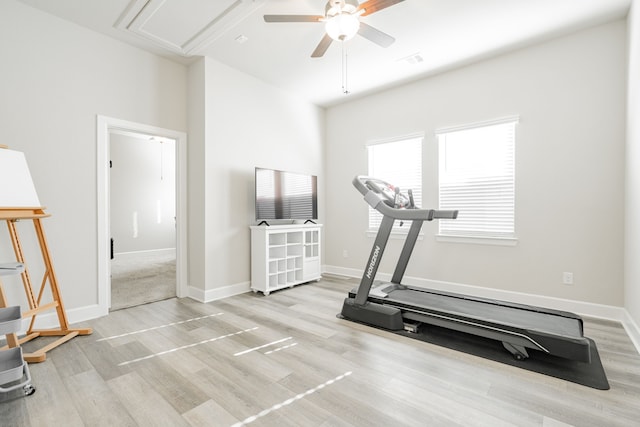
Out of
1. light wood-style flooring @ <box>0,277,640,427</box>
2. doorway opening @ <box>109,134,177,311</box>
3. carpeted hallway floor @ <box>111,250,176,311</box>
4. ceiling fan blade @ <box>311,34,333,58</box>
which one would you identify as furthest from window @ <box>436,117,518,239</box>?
doorway opening @ <box>109,134,177,311</box>

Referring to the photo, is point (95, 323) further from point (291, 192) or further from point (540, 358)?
point (540, 358)

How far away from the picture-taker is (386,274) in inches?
179

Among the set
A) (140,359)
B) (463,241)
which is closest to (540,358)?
(463,241)

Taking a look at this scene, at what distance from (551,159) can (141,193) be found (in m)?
7.80

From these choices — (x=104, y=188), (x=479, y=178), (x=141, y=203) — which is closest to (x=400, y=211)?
(x=479, y=178)

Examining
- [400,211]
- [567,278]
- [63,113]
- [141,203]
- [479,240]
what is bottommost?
[567,278]

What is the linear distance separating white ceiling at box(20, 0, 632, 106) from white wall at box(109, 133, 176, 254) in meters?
4.14

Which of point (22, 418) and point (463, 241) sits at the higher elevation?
point (463, 241)

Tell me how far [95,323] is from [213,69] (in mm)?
3115

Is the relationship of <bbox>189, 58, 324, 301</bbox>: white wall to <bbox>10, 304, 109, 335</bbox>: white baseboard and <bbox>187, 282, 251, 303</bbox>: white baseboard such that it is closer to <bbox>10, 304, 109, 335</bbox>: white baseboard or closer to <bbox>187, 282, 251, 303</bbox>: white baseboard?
<bbox>187, 282, 251, 303</bbox>: white baseboard

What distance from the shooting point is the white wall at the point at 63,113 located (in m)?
2.67

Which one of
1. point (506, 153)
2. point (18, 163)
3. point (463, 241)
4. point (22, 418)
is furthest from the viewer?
point (463, 241)

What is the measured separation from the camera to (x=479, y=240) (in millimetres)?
3748

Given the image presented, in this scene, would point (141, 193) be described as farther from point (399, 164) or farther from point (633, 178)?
point (633, 178)
